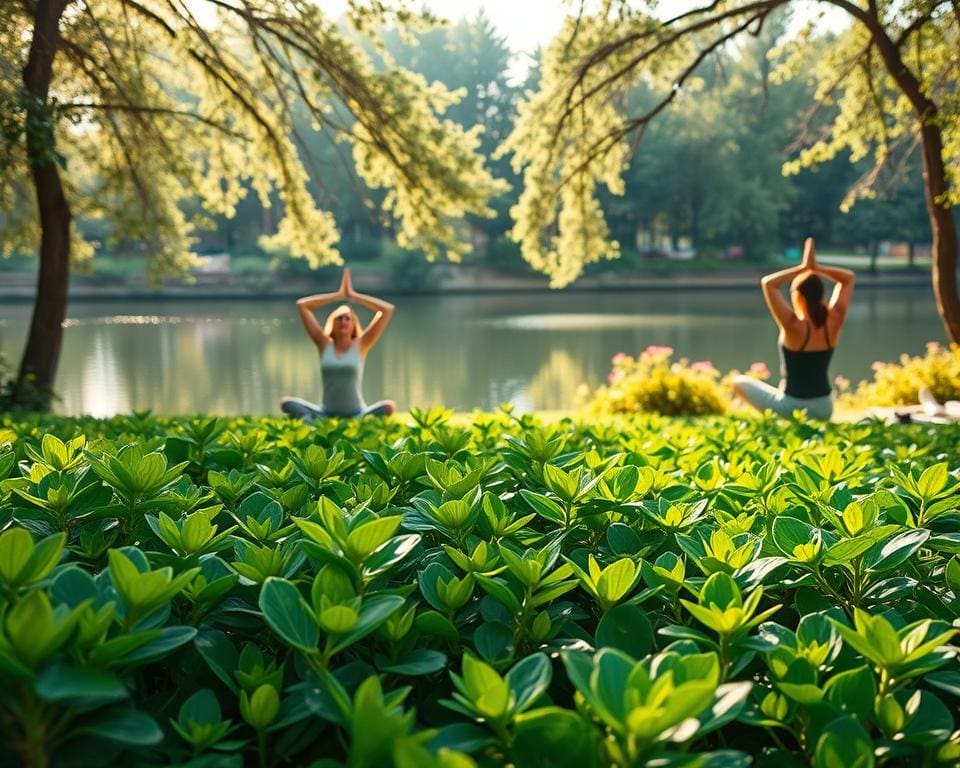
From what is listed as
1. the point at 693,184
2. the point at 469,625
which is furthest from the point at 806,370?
the point at 693,184

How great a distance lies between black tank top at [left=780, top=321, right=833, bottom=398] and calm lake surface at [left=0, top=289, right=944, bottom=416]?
345 inches

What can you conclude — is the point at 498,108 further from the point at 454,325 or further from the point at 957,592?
the point at 957,592

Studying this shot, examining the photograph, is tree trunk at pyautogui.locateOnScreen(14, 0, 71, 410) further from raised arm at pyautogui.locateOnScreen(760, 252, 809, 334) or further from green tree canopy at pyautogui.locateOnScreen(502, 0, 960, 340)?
raised arm at pyautogui.locateOnScreen(760, 252, 809, 334)

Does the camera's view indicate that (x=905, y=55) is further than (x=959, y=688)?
Yes

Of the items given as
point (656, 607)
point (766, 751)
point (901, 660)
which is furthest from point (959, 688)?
point (656, 607)

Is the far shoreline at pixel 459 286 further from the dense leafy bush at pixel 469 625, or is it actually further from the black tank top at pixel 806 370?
the dense leafy bush at pixel 469 625

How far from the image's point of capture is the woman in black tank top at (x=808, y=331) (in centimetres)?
783

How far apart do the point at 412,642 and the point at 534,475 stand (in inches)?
33.3

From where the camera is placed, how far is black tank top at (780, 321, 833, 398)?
25.8 feet

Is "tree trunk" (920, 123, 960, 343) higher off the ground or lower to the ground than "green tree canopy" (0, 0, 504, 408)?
lower

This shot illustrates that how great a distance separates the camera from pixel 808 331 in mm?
7887

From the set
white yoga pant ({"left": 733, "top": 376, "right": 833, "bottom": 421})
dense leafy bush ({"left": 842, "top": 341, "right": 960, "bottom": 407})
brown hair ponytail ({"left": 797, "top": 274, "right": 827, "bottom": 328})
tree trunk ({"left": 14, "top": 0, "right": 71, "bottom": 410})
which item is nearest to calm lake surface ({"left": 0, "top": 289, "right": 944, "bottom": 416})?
tree trunk ({"left": 14, "top": 0, "right": 71, "bottom": 410})

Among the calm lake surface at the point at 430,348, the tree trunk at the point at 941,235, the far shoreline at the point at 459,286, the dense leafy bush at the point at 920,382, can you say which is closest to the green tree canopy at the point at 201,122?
the calm lake surface at the point at 430,348

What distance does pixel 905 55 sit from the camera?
10594 millimetres
